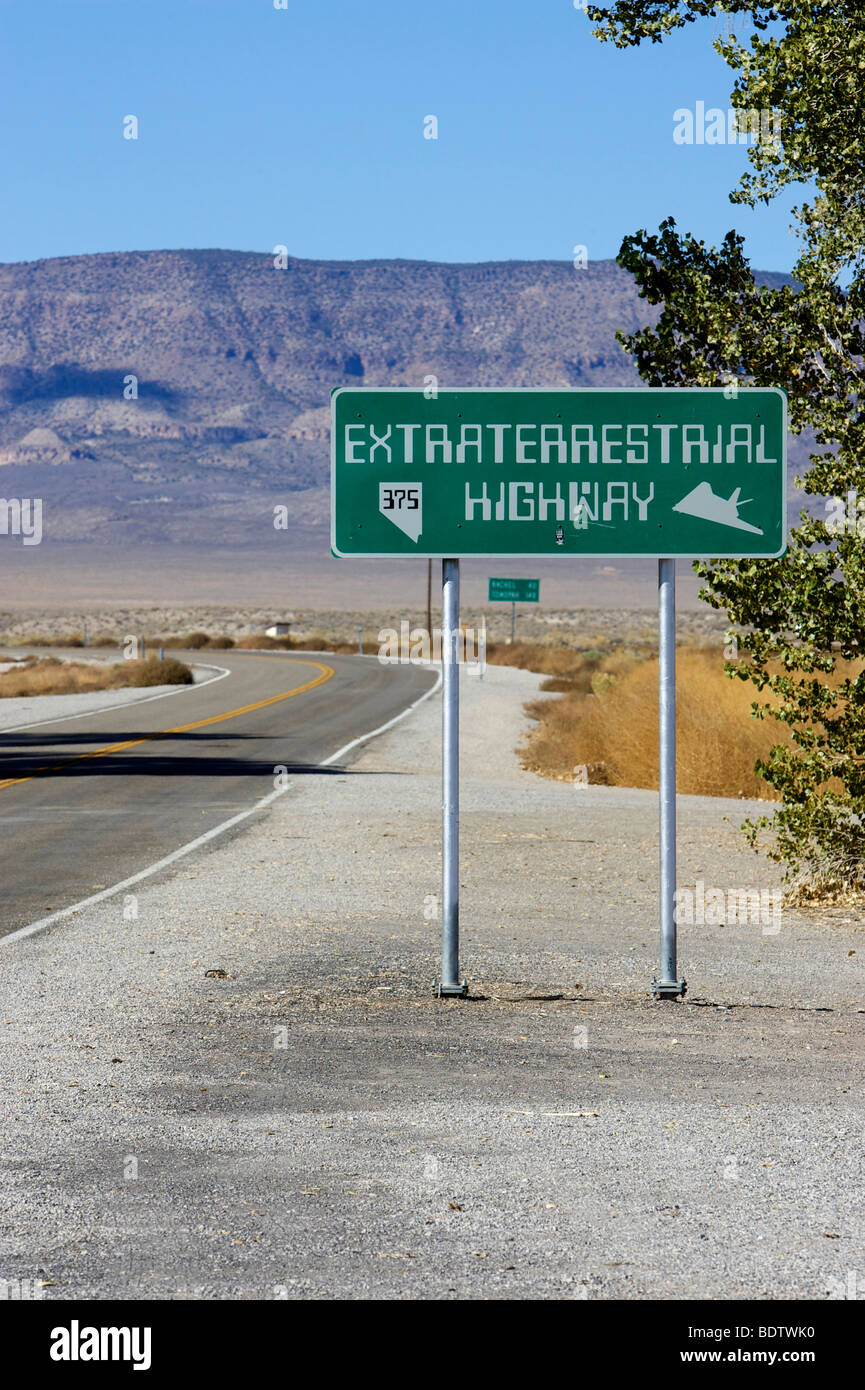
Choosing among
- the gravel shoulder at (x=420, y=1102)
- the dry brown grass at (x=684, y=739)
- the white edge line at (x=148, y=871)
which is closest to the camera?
the gravel shoulder at (x=420, y=1102)

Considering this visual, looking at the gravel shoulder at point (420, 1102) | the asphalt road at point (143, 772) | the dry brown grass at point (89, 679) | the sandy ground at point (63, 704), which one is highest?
the gravel shoulder at point (420, 1102)

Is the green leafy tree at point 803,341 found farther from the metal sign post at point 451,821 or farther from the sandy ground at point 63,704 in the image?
the sandy ground at point 63,704

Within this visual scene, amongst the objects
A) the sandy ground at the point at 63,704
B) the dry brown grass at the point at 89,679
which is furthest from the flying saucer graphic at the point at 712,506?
the dry brown grass at the point at 89,679

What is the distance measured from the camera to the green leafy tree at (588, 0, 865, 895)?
1183cm

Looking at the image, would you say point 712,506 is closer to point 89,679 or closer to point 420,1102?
point 420,1102

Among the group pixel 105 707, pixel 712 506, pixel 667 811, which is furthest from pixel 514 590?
pixel 667 811

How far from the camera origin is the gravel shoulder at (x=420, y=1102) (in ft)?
16.5

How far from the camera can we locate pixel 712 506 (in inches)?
366

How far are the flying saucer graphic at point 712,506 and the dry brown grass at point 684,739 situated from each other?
13.7 metres

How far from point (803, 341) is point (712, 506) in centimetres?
322

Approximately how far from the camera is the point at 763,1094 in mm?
7152

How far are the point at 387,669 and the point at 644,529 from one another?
59426mm

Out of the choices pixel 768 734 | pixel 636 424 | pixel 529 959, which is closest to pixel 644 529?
pixel 636 424
